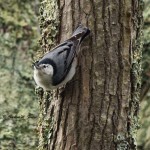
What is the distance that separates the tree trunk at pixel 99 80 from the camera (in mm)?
3314

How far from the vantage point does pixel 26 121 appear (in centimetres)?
512

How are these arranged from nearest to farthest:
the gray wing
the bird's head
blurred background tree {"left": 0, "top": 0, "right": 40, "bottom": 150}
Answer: the bird's head
the gray wing
blurred background tree {"left": 0, "top": 0, "right": 40, "bottom": 150}

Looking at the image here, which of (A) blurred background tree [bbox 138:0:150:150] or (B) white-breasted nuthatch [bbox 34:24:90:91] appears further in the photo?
(A) blurred background tree [bbox 138:0:150:150]

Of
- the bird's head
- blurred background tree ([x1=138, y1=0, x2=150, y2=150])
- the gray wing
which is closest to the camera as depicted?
the bird's head

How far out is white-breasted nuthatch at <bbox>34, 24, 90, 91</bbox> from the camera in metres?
3.21

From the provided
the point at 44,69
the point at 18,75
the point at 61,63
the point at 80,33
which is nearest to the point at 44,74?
the point at 44,69

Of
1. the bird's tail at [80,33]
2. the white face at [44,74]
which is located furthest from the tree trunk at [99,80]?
the white face at [44,74]

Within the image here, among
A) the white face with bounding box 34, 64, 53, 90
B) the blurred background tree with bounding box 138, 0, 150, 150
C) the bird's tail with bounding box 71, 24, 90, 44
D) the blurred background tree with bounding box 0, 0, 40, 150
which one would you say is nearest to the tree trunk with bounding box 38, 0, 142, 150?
the bird's tail with bounding box 71, 24, 90, 44

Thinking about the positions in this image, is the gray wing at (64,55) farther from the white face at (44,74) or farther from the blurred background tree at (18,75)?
the blurred background tree at (18,75)

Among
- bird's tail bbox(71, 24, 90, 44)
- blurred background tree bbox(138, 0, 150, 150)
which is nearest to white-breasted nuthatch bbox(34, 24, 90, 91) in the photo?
bird's tail bbox(71, 24, 90, 44)

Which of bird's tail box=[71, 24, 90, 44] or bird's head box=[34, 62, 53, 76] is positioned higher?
bird's tail box=[71, 24, 90, 44]

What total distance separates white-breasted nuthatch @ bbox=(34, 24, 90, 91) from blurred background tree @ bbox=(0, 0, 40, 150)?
1616 mm

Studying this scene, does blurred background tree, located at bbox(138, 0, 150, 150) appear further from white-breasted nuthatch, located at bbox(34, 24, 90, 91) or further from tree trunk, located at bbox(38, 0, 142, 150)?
white-breasted nuthatch, located at bbox(34, 24, 90, 91)

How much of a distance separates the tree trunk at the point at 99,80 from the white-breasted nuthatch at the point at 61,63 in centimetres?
7
